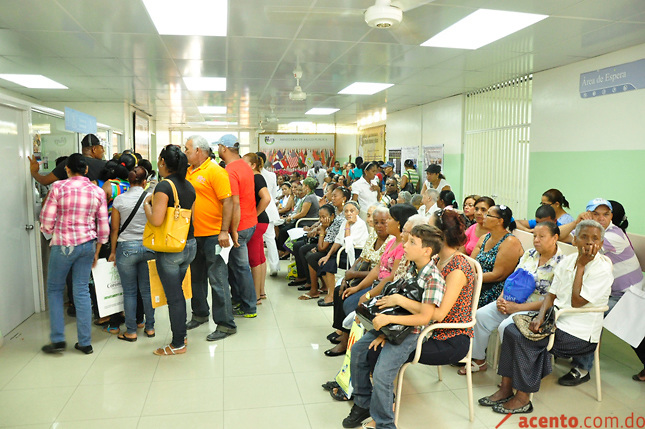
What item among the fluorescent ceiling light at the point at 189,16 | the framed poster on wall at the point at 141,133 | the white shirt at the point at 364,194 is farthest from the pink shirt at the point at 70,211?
the framed poster on wall at the point at 141,133

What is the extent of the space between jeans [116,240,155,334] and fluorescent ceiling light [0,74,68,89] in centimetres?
518

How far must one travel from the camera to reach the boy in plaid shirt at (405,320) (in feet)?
8.11

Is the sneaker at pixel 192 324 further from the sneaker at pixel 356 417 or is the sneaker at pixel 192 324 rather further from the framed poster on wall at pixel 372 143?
the framed poster on wall at pixel 372 143

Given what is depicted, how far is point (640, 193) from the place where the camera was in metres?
5.17

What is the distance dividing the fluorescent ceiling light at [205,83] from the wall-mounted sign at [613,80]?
207 inches

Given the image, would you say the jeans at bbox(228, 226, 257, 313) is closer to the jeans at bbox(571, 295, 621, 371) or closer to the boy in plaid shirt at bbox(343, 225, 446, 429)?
the boy in plaid shirt at bbox(343, 225, 446, 429)

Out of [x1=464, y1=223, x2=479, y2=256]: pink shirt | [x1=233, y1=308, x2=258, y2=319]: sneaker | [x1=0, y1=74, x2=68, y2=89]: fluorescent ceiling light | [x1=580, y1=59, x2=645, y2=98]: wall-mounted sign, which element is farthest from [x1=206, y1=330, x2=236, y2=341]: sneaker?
[x1=0, y1=74, x2=68, y2=89]: fluorescent ceiling light

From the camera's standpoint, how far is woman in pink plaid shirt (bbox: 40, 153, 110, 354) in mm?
3562

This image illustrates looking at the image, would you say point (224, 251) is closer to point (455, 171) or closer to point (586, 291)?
point (586, 291)

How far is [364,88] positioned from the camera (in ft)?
27.9

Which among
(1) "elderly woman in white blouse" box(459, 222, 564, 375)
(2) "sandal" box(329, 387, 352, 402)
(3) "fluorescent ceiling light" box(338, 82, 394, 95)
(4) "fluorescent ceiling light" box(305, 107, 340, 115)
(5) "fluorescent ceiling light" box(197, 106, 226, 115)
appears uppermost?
(4) "fluorescent ceiling light" box(305, 107, 340, 115)

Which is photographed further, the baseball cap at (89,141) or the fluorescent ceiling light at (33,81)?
the fluorescent ceiling light at (33,81)

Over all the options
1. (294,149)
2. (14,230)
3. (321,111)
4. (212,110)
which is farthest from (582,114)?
(294,149)

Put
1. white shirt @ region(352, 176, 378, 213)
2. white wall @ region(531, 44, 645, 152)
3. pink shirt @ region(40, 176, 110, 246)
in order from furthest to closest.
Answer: white shirt @ region(352, 176, 378, 213)
white wall @ region(531, 44, 645, 152)
pink shirt @ region(40, 176, 110, 246)
